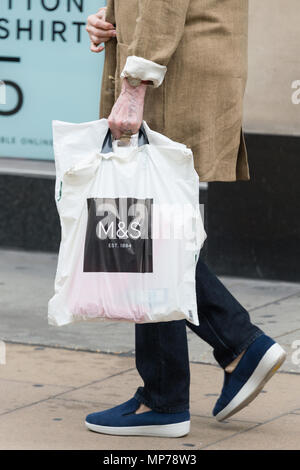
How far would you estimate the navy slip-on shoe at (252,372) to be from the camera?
395cm

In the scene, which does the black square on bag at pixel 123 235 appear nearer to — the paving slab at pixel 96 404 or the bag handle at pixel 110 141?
the bag handle at pixel 110 141

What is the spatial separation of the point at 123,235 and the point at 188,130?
519 millimetres

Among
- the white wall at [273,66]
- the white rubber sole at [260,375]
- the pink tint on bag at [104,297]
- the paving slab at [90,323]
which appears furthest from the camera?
the white wall at [273,66]

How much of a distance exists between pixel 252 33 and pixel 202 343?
7.13ft

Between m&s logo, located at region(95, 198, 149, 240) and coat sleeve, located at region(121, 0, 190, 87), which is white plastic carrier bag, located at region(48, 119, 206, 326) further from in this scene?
coat sleeve, located at region(121, 0, 190, 87)

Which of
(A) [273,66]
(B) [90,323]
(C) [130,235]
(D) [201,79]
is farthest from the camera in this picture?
(A) [273,66]

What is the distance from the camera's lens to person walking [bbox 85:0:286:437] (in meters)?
3.81

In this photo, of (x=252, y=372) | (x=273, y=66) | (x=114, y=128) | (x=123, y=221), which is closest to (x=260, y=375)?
(x=252, y=372)

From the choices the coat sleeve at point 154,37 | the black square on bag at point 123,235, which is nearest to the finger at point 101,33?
the coat sleeve at point 154,37

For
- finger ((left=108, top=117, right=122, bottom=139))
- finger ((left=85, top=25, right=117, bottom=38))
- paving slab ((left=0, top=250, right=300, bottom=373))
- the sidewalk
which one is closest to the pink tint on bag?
finger ((left=108, top=117, right=122, bottom=139))

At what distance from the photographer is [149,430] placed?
3.96 m

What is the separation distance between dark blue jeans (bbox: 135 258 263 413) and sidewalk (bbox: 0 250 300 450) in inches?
6.6

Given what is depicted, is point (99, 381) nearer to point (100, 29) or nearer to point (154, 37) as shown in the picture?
point (100, 29)
